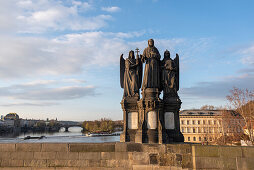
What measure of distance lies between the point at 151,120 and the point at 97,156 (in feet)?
8.67

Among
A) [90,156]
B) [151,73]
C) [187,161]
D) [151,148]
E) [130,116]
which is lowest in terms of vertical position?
[187,161]

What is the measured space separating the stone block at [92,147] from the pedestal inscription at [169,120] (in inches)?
110

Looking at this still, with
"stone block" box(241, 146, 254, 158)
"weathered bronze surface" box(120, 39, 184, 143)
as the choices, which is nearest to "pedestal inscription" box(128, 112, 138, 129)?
"weathered bronze surface" box(120, 39, 184, 143)

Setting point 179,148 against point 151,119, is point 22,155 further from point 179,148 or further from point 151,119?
point 179,148

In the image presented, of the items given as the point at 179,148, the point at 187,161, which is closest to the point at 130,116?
the point at 179,148

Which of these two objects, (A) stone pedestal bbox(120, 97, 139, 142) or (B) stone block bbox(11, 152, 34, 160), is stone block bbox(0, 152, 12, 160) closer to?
(B) stone block bbox(11, 152, 34, 160)

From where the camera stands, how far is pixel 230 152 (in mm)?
5922

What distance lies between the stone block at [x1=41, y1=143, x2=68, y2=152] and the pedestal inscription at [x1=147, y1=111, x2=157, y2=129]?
3.41 m

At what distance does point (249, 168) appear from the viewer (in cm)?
575

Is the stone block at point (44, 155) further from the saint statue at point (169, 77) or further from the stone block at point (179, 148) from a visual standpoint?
the saint statue at point (169, 77)

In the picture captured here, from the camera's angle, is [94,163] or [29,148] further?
[29,148]

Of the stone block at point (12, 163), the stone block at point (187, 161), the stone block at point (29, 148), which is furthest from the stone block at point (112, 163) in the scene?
the stone block at point (12, 163)

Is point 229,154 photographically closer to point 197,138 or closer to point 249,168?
point 249,168

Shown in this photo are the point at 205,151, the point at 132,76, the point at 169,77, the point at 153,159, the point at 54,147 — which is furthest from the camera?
the point at 132,76
